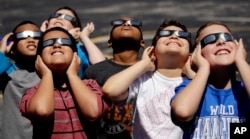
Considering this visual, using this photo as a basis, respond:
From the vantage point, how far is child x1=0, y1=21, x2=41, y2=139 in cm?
563

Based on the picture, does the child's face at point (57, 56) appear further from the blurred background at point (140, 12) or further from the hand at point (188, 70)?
the blurred background at point (140, 12)

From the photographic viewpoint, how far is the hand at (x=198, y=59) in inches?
190

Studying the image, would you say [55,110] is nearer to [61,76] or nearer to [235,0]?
[61,76]

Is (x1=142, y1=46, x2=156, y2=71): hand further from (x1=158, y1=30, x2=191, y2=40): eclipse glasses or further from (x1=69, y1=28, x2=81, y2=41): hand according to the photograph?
(x1=69, y1=28, x2=81, y2=41): hand

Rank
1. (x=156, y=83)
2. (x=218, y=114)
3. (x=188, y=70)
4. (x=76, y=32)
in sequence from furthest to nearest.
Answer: (x=76, y=32), (x=156, y=83), (x=188, y=70), (x=218, y=114)

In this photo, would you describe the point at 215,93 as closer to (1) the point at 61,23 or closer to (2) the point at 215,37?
(2) the point at 215,37

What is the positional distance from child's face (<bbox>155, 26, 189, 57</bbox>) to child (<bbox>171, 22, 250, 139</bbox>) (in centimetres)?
30

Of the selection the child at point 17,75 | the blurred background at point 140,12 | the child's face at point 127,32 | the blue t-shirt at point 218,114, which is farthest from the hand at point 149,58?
the blurred background at point 140,12

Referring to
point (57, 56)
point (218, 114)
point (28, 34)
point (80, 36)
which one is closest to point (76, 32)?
point (80, 36)

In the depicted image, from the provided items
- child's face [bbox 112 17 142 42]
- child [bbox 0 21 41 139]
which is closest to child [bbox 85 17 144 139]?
child's face [bbox 112 17 142 42]

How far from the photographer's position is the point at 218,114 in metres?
4.75

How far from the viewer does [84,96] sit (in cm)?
486

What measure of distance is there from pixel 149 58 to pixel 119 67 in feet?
2.48

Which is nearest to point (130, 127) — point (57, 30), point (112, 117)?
point (112, 117)
